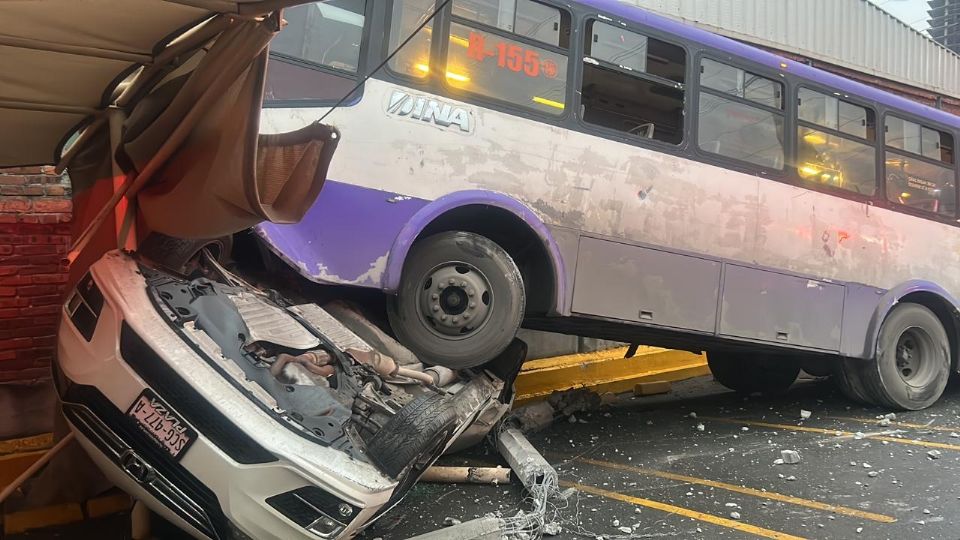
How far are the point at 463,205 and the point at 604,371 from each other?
3999 millimetres

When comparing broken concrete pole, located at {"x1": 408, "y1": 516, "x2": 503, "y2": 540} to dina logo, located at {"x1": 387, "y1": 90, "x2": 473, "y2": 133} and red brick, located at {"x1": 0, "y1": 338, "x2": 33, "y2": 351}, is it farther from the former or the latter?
A: red brick, located at {"x1": 0, "y1": 338, "x2": 33, "y2": 351}

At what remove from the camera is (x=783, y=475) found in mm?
4340

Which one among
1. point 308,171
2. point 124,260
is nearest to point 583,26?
point 308,171

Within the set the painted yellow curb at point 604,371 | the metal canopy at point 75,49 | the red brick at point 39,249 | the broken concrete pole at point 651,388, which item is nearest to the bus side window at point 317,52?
the metal canopy at point 75,49

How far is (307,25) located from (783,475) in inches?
167

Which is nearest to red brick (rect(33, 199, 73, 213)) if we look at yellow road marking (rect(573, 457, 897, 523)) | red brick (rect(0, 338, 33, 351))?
red brick (rect(0, 338, 33, 351))

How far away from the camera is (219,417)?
2314 mm

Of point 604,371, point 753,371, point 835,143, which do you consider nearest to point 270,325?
point 604,371

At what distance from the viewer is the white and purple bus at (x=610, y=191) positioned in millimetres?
3867

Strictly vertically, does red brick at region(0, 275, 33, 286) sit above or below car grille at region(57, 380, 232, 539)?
above

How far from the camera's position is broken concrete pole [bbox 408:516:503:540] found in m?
3.04

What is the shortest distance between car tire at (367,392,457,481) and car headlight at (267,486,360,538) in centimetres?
26

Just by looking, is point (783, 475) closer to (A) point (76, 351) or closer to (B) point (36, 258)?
(A) point (76, 351)

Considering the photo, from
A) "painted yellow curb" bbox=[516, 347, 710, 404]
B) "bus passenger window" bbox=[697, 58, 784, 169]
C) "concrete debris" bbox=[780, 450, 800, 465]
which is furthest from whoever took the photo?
"painted yellow curb" bbox=[516, 347, 710, 404]
